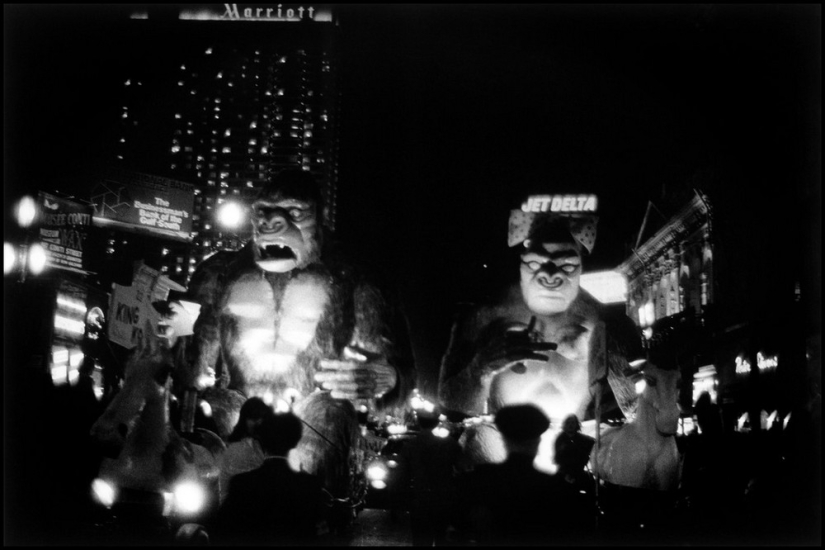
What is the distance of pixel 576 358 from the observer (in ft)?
22.2

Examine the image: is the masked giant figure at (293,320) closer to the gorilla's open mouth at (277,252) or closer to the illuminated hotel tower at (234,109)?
the gorilla's open mouth at (277,252)

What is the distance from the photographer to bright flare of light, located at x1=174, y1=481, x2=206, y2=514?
570 cm

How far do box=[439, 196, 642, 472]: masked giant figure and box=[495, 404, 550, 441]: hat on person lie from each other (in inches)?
62.0

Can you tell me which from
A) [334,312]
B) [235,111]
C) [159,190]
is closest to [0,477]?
[334,312]

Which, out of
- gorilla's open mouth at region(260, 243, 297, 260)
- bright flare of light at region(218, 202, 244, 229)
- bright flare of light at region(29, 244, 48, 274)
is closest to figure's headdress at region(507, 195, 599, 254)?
gorilla's open mouth at region(260, 243, 297, 260)

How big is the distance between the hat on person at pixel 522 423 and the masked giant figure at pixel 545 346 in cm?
157

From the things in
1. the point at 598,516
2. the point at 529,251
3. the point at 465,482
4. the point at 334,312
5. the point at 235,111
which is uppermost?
the point at 235,111

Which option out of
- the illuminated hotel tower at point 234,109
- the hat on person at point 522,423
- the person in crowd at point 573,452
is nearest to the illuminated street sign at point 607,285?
the illuminated hotel tower at point 234,109

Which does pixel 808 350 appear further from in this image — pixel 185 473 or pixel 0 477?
pixel 0 477

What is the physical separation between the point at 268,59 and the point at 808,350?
14226 millimetres

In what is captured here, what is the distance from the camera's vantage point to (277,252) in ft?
21.8

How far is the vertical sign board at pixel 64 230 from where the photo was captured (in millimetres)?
16625

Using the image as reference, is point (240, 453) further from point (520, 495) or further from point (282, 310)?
point (520, 495)

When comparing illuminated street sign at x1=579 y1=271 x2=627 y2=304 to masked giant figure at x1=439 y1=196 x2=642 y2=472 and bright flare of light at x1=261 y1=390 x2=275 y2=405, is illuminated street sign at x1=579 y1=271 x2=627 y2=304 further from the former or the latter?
bright flare of light at x1=261 y1=390 x2=275 y2=405
